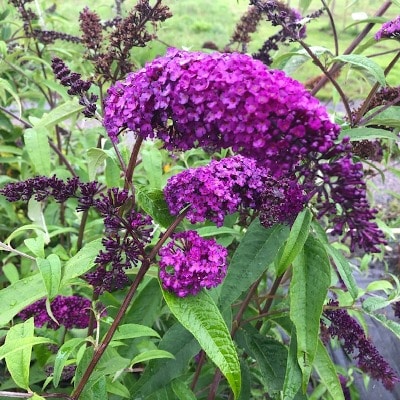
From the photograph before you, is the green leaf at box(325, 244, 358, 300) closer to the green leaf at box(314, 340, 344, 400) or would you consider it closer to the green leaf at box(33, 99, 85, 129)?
the green leaf at box(314, 340, 344, 400)

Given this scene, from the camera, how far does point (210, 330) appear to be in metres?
0.99

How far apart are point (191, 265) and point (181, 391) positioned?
51 cm

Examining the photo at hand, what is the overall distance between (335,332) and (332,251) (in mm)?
340

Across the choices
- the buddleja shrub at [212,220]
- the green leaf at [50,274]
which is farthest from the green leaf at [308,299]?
the green leaf at [50,274]

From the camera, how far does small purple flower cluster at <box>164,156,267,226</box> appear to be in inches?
41.4

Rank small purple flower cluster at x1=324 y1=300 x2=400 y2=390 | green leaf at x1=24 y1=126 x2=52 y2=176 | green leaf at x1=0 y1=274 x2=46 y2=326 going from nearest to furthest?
green leaf at x1=0 y1=274 x2=46 y2=326
small purple flower cluster at x1=324 y1=300 x2=400 y2=390
green leaf at x1=24 y1=126 x2=52 y2=176

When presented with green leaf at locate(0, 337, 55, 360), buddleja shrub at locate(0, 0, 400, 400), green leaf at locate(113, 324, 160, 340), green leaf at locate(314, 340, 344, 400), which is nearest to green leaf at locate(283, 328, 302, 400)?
buddleja shrub at locate(0, 0, 400, 400)

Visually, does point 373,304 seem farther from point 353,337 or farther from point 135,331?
point 135,331

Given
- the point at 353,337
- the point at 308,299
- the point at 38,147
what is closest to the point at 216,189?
the point at 308,299

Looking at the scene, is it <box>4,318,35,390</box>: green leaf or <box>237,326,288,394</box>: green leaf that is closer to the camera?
<box>4,318,35,390</box>: green leaf

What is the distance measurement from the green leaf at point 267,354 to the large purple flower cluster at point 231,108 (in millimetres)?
706

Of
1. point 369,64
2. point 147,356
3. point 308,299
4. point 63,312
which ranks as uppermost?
point 369,64

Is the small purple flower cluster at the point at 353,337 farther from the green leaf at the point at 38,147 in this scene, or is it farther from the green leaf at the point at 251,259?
the green leaf at the point at 38,147

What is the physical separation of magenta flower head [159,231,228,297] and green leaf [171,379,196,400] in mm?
436
